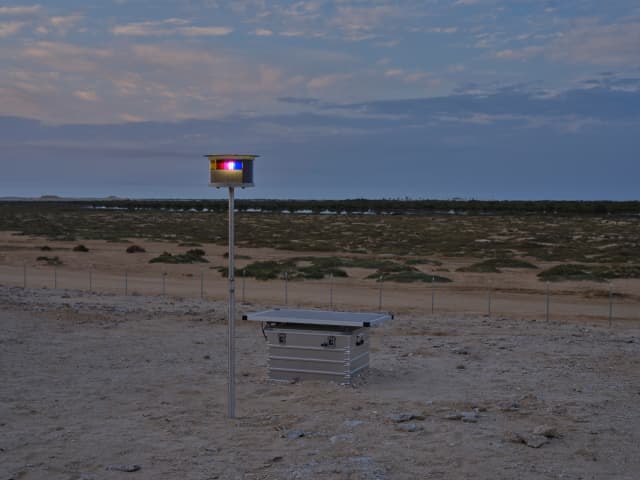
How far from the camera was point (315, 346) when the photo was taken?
1243 centimetres

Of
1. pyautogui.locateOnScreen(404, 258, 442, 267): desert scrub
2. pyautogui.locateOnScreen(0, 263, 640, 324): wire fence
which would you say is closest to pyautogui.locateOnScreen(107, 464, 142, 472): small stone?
pyautogui.locateOnScreen(0, 263, 640, 324): wire fence

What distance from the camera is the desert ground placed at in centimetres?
850

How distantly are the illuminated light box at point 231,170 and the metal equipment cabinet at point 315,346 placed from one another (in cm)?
334

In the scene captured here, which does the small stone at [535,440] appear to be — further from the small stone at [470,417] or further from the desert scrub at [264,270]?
the desert scrub at [264,270]

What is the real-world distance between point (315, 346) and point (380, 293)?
42.0 feet

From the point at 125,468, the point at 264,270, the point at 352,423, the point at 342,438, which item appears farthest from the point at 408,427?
the point at 264,270

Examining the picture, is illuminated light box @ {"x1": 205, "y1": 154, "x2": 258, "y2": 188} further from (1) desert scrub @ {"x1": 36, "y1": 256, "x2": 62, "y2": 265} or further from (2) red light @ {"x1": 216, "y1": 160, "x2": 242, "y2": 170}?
(1) desert scrub @ {"x1": 36, "y1": 256, "x2": 62, "y2": 265}

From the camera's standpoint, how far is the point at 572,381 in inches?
513

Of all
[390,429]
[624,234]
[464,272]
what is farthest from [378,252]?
[390,429]

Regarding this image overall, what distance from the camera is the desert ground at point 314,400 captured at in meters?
8.50

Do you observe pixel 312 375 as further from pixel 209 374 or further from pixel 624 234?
pixel 624 234

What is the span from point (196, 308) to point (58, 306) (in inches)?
156

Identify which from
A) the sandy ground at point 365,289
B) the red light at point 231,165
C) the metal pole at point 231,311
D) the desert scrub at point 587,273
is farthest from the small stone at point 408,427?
the desert scrub at point 587,273

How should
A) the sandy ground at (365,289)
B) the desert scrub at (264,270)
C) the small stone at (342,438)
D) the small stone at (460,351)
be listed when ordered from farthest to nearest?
the desert scrub at (264,270) < the sandy ground at (365,289) < the small stone at (460,351) < the small stone at (342,438)
